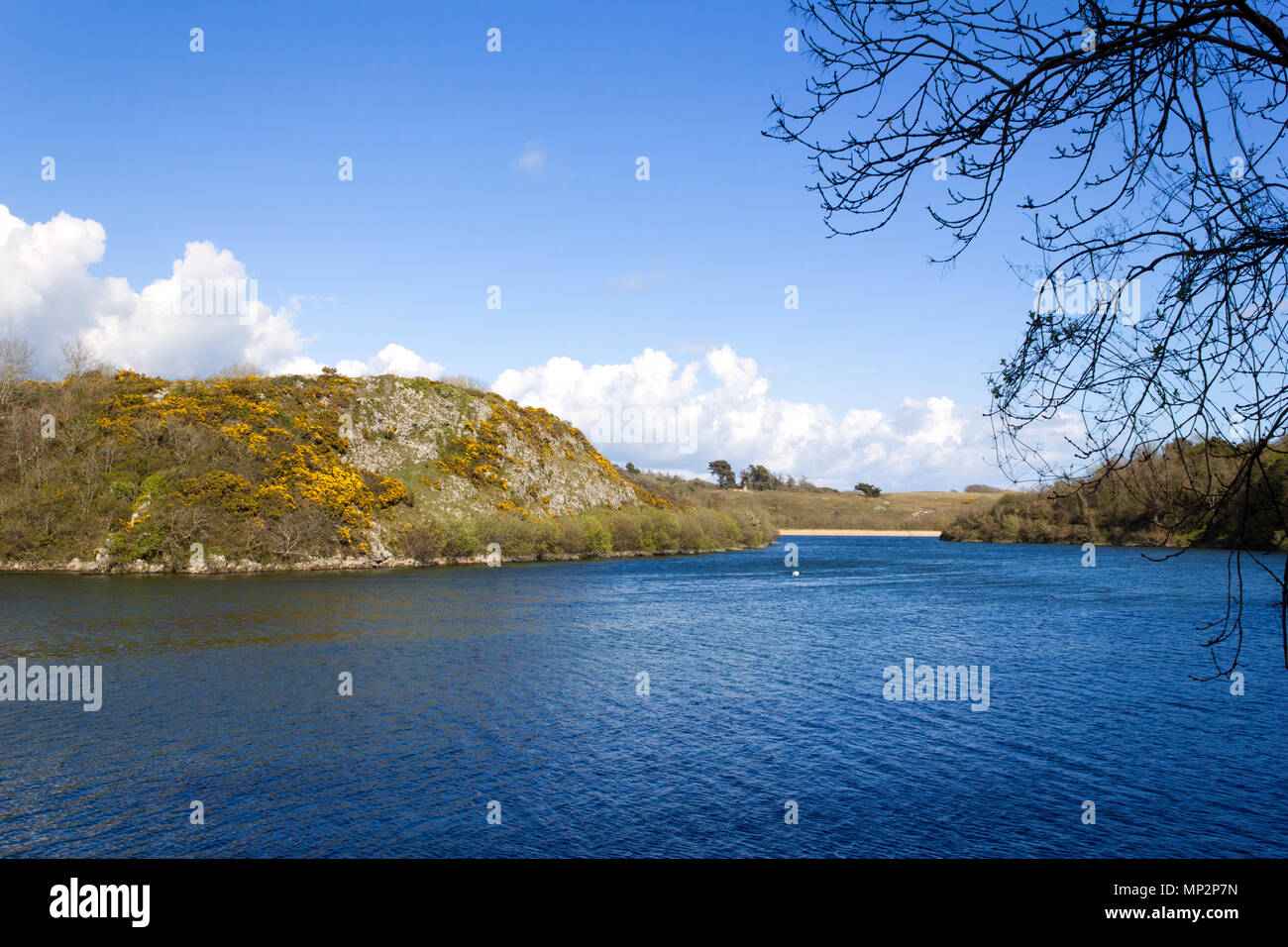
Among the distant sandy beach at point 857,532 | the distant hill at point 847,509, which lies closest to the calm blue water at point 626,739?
the distant hill at point 847,509

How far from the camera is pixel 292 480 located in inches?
2562

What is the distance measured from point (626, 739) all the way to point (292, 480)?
5499 cm

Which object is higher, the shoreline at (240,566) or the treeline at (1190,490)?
the treeline at (1190,490)

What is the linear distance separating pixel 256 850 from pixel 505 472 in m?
77.7

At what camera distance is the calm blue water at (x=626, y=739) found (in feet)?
41.0

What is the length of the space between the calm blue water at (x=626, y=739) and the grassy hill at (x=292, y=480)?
2182 cm

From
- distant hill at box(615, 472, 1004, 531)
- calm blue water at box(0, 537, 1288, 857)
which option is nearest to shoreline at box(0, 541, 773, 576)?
calm blue water at box(0, 537, 1288, 857)

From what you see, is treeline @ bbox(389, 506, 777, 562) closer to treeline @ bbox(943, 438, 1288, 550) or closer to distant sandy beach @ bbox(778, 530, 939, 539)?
distant sandy beach @ bbox(778, 530, 939, 539)

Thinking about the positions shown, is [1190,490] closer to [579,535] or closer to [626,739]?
[626,739]

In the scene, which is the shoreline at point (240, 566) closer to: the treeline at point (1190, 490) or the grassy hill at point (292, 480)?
the grassy hill at point (292, 480)

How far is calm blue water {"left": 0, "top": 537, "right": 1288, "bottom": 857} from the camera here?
12484 mm

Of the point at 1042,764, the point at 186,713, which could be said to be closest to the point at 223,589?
the point at 186,713

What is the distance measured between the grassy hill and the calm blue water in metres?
21.8
